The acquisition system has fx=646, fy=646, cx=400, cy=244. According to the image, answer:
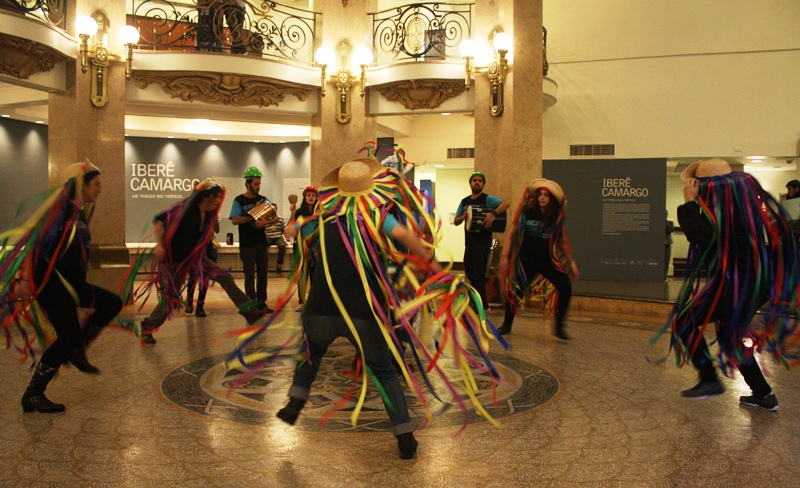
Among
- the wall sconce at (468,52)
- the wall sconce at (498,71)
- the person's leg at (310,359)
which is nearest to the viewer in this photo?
the person's leg at (310,359)

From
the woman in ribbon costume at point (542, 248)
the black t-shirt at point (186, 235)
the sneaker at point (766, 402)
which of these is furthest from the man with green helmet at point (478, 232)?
the sneaker at point (766, 402)

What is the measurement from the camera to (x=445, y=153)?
44.1ft

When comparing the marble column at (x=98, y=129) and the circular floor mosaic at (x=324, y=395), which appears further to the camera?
the marble column at (x=98, y=129)

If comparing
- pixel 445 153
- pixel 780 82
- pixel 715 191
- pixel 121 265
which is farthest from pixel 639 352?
pixel 445 153

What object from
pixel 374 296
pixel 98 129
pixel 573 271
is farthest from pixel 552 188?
pixel 98 129

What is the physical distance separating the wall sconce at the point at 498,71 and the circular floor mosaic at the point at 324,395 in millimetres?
4550

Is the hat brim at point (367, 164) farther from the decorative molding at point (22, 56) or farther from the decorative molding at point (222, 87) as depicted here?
the decorative molding at point (222, 87)

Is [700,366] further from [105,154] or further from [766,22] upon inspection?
[766,22]

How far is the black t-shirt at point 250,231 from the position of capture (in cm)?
660

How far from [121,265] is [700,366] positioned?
7.09m

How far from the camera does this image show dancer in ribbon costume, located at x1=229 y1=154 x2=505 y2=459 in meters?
2.95

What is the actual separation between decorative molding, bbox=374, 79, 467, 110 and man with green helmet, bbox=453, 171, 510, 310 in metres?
2.89

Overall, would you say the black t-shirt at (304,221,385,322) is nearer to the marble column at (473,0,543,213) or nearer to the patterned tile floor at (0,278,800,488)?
the patterned tile floor at (0,278,800,488)

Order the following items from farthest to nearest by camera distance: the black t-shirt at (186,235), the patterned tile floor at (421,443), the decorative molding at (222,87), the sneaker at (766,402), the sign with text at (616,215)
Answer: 1. the sign with text at (616,215)
2. the decorative molding at (222,87)
3. the black t-shirt at (186,235)
4. the sneaker at (766,402)
5. the patterned tile floor at (421,443)
